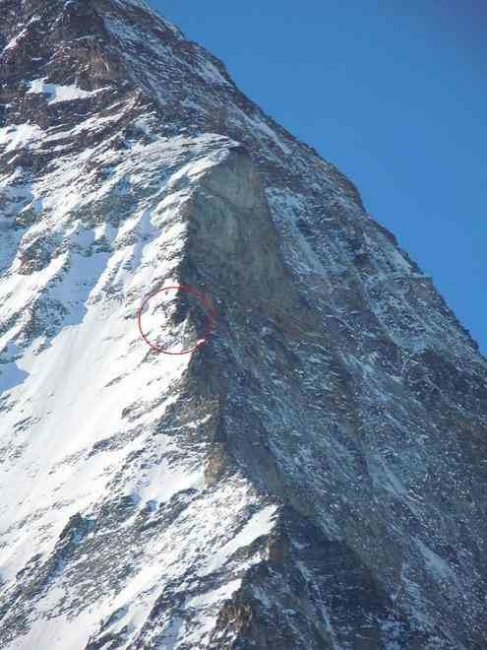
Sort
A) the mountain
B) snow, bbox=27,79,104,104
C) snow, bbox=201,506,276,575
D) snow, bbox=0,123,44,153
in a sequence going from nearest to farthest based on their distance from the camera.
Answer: snow, bbox=201,506,276,575, the mountain, snow, bbox=0,123,44,153, snow, bbox=27,79,104,104

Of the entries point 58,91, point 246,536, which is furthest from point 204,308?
point 58,91

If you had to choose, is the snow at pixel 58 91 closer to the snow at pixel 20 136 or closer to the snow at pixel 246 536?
the snow at pixel 20 136

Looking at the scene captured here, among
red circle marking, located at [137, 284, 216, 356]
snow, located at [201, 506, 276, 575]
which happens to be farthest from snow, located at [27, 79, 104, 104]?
snow, located at [201, 506, 276, 575]

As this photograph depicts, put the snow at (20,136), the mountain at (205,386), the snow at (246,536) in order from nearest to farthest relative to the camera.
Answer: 1. the snow at (246,536)
2. the mountain at (205,386)
3. the snow at (20,136)

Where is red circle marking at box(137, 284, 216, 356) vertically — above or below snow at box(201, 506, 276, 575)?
above

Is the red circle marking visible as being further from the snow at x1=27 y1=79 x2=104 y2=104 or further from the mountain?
the snow at x1=27 y1=79 x2=104 y2=104

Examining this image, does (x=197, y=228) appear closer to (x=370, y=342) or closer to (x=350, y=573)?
(x=370, y=342)

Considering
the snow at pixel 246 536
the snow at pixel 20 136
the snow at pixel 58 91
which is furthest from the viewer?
the snow at pixel 58 91

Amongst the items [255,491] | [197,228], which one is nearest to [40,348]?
[197,228]

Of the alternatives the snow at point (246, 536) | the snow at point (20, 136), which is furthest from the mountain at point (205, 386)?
the snow at point (20, 136)

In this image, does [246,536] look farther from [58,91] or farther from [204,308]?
[58,91]
